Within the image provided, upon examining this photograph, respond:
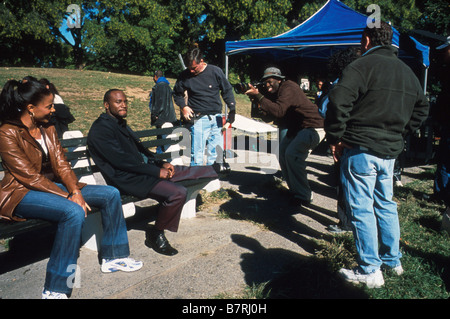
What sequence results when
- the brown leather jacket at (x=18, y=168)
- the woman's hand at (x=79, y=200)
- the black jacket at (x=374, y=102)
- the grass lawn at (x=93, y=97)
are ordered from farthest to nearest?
the grass lawn at (x=93, y=97), the woman's hand at (x=79, y=200), the brown leather jacket at (x=18, y=168), the black jacket at (x=374, y=102)

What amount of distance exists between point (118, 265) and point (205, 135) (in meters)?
2.48

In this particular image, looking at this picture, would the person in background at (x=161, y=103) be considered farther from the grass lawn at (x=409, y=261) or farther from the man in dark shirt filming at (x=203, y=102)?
the grass lawn at (x=409, y=261)

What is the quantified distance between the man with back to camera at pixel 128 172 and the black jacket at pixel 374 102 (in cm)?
155

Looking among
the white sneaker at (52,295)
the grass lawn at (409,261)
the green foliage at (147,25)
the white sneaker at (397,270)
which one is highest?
the green foliage at (147,25)

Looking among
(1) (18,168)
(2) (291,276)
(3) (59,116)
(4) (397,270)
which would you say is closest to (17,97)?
(1) (18,168)

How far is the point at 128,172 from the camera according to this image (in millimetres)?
3361

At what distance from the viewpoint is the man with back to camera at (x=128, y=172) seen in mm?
3270

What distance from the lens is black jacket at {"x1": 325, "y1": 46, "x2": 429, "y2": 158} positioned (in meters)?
2.48

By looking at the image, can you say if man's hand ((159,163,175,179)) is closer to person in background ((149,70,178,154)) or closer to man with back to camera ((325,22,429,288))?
man with back to camera ((325,22,429,288))

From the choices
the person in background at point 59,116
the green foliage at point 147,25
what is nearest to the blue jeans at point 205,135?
the person in background at point 59,116

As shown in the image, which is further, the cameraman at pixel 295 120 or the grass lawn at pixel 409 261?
the cameraman at pixel 295 120

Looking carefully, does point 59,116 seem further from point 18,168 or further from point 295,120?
point 295,120

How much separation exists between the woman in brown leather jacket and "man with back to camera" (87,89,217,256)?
0.39 meters

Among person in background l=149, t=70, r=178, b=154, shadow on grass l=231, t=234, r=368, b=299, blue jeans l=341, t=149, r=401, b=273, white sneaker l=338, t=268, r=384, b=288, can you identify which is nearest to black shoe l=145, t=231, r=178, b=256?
shadow on grass l=231, t=234, r=368, b=299
